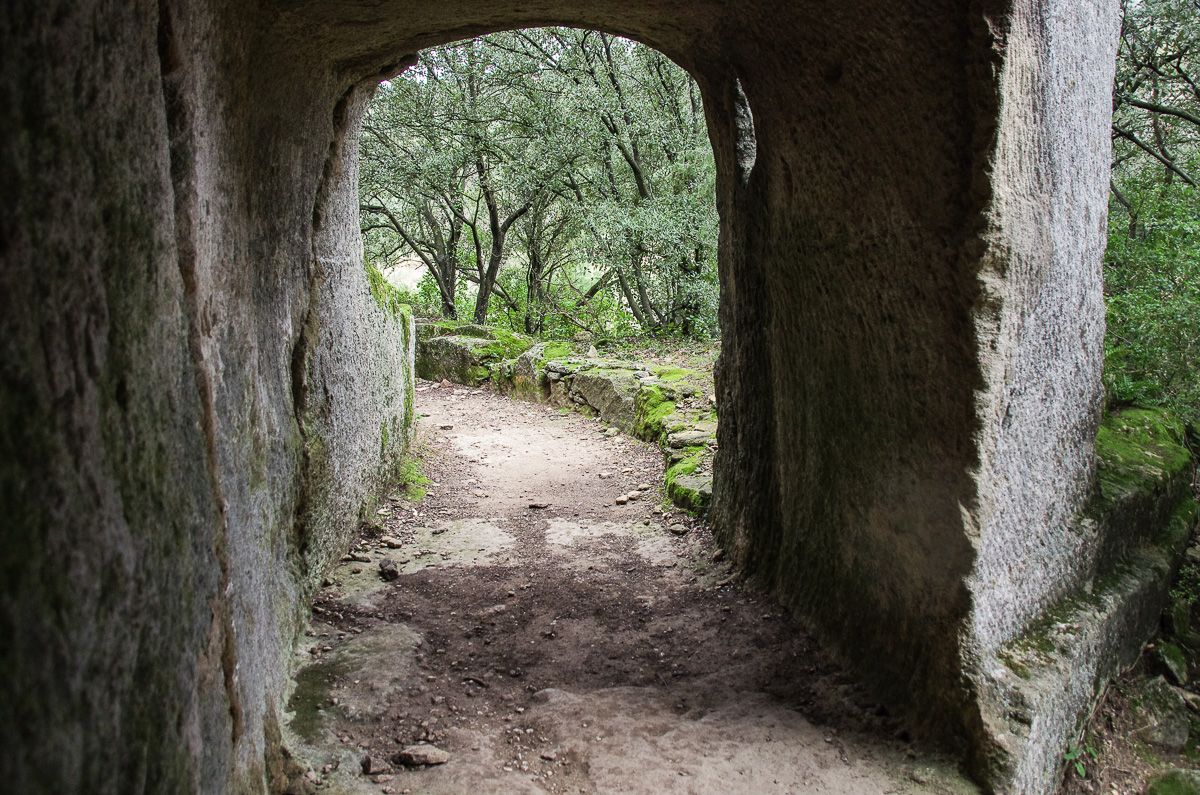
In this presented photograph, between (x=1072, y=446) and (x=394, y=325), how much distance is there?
4868mm

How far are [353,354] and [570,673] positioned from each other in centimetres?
246

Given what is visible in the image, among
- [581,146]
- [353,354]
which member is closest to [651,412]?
[353,354]

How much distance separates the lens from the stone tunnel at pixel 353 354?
4.59 feet

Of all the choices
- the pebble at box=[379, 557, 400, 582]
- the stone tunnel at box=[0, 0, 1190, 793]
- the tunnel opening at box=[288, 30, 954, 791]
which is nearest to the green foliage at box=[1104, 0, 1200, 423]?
the stone tunnel at box=[0, 0, 1190, 793]

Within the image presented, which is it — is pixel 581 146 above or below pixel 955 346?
above

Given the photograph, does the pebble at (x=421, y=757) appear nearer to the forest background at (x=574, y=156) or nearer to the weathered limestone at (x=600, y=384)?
the weathered limestone at (x=600, y=384)

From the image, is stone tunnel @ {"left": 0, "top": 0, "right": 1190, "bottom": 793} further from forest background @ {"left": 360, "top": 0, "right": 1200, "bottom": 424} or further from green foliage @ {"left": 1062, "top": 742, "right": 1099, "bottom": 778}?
forest background @ {"left": 360, "top": 0, "right": 1200, "bottom": 424}

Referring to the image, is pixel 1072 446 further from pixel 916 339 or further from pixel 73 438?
pixel 73 438

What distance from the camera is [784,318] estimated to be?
13.8ft

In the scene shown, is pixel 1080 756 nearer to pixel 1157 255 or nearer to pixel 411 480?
pixel 1157 255

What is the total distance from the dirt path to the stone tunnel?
228 millimetres

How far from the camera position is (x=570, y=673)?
3943 millimetres

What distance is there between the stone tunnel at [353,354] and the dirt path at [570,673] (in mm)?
Answer: 228

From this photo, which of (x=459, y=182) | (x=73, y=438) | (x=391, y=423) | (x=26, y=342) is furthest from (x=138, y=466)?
(x=459, y=182)
